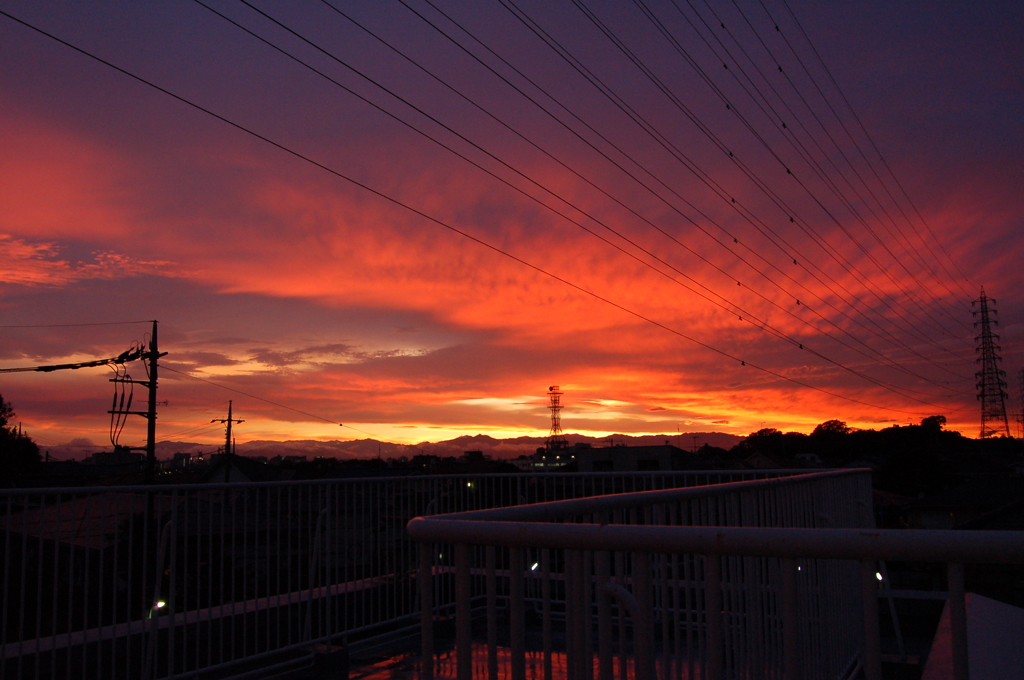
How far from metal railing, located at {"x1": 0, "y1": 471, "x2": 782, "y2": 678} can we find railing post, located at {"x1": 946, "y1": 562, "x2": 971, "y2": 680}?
17.0 feet

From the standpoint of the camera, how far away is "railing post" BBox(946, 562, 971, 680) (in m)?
1.87

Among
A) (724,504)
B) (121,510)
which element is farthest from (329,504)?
(724,504)

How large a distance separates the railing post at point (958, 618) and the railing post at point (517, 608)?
1.23 m

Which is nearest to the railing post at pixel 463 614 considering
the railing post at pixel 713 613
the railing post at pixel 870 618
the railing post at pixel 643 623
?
the railing post at pixel 643 623

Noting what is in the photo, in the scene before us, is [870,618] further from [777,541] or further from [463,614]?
[463,614]

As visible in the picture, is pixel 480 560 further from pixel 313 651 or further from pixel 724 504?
pixel 724 504

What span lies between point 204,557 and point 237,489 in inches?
25.4

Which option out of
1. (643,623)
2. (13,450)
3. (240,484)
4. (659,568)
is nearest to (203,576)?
(240,484)

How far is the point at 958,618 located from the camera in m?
1.89

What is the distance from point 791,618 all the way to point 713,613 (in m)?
0.24

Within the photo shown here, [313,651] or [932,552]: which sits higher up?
[932,552]

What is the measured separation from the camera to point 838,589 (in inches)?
229

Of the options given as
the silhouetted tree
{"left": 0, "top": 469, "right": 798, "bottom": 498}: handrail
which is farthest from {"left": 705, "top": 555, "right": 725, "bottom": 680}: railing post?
the silhouetted tree

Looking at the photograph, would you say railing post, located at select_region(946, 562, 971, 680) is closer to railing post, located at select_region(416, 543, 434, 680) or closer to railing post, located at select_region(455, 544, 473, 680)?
railing post, located at select_region(455, 544, 473, 680)
